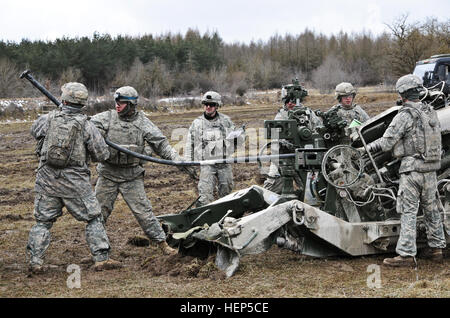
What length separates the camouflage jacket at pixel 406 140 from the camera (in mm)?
6832

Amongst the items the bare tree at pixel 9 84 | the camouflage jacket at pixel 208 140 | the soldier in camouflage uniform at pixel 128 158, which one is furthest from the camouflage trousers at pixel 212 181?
the bare tree at pixel 9 84

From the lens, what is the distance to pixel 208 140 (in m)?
9.02

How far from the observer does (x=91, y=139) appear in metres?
7.00

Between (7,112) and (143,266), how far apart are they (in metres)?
23.6

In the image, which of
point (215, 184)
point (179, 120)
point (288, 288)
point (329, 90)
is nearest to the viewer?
point (288, 288)

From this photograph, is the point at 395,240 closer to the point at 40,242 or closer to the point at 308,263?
the point at 308,263

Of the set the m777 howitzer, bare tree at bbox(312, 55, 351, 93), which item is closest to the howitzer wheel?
the m777 howitzer

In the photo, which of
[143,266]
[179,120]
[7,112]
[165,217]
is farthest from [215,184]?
[7,112]

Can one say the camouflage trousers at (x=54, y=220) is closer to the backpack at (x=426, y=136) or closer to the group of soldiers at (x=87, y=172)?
the group of soldiers at (x=87, y=172)

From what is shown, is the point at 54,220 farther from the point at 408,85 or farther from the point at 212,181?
the point at 408,85

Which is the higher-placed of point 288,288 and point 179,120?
point 179,120

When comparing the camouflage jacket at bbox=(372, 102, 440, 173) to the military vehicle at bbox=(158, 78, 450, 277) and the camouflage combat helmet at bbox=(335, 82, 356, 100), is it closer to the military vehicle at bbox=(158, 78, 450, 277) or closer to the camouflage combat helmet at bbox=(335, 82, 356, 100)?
the military vehicle at bbox=(158, 78, 450, 277)

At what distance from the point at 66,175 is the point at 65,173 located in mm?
25

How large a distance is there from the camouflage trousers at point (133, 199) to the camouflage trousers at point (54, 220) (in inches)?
27.5
